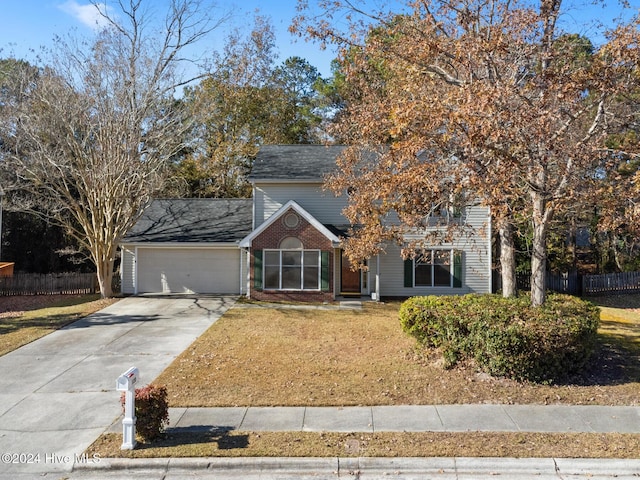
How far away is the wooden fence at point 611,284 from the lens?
2278 cm

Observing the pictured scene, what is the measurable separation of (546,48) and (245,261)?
15.2 metres

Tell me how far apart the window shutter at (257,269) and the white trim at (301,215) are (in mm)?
500

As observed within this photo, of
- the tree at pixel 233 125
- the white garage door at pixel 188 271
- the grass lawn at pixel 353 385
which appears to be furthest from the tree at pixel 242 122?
the grass lawn at pixel 353 385

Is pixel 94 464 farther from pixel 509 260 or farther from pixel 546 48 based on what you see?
pixel 546 48

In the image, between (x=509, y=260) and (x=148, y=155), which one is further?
(x=148, y=155)

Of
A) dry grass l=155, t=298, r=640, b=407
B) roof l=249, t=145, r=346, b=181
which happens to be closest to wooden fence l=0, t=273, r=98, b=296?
roof l=249, t=145, r=346, b=181

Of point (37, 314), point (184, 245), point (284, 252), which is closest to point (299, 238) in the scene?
point (284, 252)

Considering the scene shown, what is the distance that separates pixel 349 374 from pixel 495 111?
5.75 m

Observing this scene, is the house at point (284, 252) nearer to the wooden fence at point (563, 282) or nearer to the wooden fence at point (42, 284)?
the wooden fence at point (42, 284)

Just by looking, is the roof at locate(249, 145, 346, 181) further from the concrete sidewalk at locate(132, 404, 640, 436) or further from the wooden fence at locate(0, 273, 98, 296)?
the concrete sidewalk at locate(132, 404, 640, 436)

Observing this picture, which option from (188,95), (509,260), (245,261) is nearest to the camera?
(509,260)

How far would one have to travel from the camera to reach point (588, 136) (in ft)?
29.8

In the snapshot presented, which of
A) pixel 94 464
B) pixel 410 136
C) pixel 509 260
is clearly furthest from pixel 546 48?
pixel 94 464

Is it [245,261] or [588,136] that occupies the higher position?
[588,136]
